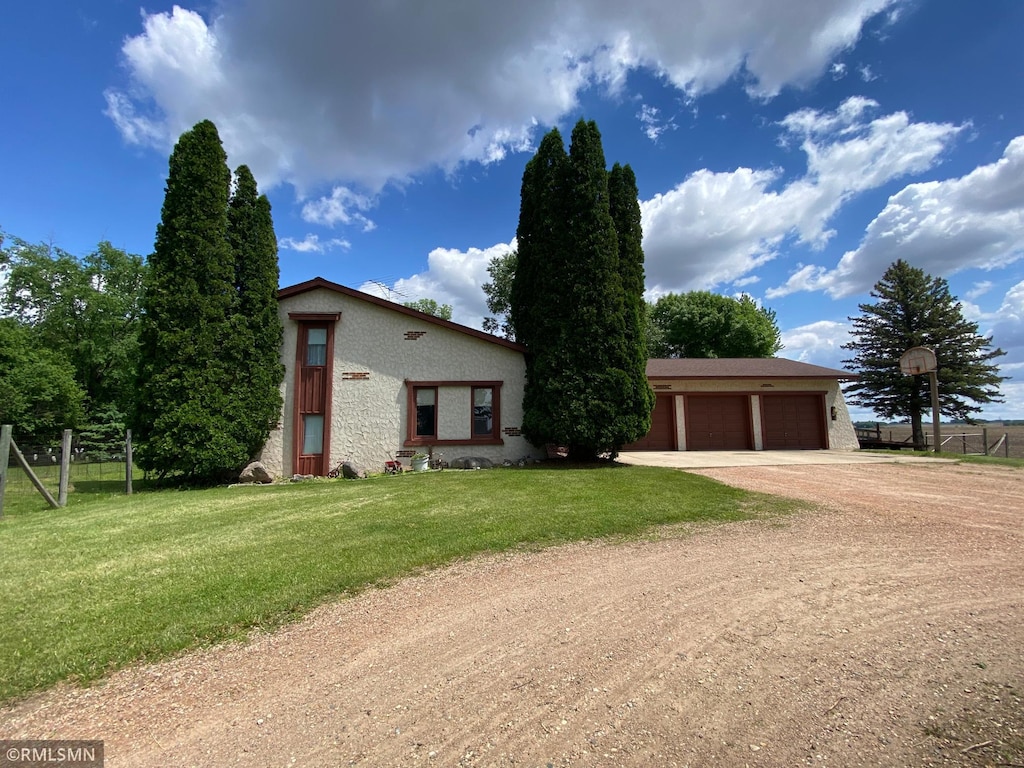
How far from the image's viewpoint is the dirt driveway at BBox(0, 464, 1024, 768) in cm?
211

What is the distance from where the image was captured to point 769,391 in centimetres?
1872

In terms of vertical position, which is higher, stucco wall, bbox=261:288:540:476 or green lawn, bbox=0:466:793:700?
stucco wall, bbox=261:288:540:476

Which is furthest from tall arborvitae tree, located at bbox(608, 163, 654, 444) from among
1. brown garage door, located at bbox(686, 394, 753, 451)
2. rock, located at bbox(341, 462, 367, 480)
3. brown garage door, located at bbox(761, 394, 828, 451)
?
brown garage door, located at bbox(761, 394, 828, 451)

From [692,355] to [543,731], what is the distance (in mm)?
36714

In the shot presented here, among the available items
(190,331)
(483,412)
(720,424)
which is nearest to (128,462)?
(190,331)

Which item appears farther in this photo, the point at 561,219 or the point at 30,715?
the point at 561,219

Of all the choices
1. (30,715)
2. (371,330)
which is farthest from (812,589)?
(371,330)

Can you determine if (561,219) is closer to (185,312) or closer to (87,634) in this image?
(185,312)

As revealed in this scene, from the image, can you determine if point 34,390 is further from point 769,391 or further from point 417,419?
point 769,391

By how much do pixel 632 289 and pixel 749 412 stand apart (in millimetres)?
8999

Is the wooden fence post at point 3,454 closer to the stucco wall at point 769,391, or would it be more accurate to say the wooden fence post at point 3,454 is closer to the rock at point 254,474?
the rock at point 254,474

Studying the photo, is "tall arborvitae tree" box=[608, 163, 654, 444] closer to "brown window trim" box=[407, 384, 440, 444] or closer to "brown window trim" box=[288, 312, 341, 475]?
"brown window trim" box=[407, 384, 440, 444]

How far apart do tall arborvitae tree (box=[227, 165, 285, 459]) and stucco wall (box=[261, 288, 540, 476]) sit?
62 centimetres

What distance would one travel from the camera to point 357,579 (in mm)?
4156
